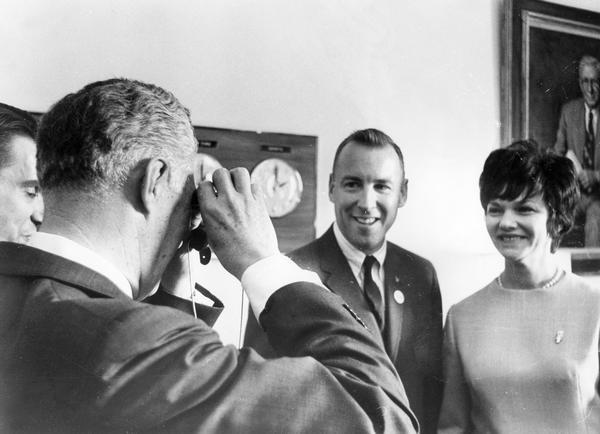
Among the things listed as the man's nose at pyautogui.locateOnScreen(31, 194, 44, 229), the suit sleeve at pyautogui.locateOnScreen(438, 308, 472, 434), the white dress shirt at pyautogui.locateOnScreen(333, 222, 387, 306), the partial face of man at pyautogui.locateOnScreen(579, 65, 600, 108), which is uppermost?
the partial face of man at pyautogui.locateOnScreen(579, 65, 600, 108)

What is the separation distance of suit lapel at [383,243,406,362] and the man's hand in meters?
0.56

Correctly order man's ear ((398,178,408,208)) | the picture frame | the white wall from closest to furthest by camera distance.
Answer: the white wall
man's ear ((398,178,408,208))
the picture frame

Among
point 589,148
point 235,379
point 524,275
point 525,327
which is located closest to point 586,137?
point 589,148

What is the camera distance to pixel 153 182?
2.32 feet

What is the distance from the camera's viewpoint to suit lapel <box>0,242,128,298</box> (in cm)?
63

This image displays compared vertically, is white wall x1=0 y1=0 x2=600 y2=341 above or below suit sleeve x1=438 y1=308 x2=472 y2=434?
above

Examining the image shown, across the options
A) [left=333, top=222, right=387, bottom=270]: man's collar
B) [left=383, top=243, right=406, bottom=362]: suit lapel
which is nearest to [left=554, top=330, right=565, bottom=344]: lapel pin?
[left=383, top=243, right=406, bottom=362]: suit lapel

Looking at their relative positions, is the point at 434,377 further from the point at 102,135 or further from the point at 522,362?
the point at 102,135

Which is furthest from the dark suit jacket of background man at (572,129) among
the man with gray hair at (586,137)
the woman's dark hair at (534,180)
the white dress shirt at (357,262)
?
the white dress shirt at (357,262)

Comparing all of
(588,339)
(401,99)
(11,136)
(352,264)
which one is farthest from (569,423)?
(11,136)

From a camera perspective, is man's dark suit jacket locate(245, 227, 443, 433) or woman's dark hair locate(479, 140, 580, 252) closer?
man's dark suit jacket locate(245, 227, 443, 433)

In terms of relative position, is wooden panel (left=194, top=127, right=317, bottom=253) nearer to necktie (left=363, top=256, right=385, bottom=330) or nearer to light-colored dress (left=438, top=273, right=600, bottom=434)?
necktie (left=363, top=256, right=385, bottom=330)

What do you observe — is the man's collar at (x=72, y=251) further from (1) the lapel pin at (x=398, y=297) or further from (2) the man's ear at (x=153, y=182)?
(1) the lapel pin at (x=398, y=297)

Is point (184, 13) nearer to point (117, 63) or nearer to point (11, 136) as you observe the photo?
point (117, 63)
